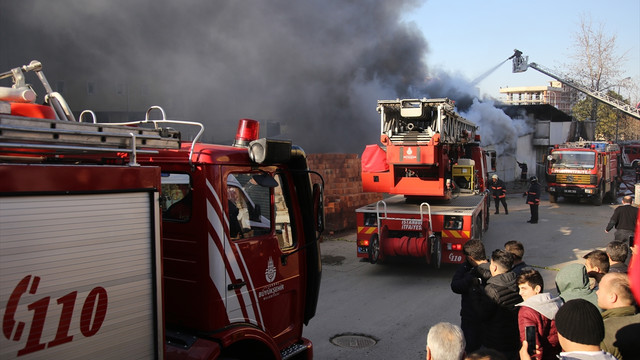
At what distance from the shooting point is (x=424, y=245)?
7652 millimetres

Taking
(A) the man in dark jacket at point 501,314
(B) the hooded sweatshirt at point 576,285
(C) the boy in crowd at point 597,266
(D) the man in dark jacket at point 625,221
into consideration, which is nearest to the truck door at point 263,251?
(A) the man in dark jacket at point 501,314

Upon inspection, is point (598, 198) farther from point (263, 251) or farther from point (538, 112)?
point (263, 251)

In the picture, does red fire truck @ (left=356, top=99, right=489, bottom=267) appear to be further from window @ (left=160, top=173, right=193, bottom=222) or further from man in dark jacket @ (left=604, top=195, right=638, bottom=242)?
window @ (left=160, top=173, right=193, bottom=222)

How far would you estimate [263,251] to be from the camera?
3.33m

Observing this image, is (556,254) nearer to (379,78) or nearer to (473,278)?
(473,278)

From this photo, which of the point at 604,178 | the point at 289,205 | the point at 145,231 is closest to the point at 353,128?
the point at 604,178

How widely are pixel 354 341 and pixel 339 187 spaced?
6.32 m

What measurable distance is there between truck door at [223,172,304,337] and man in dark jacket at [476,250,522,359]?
4.70ft

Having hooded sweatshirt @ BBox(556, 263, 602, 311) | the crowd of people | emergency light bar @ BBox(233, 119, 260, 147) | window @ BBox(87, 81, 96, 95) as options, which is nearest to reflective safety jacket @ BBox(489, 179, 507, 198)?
the crowd of people

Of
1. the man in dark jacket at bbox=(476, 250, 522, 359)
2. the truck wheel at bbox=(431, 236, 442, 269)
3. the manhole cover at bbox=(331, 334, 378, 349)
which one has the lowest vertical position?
the manhole cover at bbox=(331, 334, 378, 349)

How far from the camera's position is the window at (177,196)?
10.3ft

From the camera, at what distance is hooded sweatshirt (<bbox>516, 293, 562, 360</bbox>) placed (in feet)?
9.45

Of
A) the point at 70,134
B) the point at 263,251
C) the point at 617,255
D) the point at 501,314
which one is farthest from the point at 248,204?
the point at 617,255

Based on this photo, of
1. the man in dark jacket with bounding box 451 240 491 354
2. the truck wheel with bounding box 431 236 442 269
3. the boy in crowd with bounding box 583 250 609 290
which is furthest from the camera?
the truck wheel with bounding box 431 236 442 269
